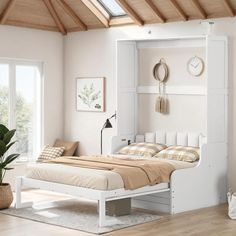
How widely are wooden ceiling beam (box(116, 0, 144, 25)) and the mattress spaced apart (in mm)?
2234

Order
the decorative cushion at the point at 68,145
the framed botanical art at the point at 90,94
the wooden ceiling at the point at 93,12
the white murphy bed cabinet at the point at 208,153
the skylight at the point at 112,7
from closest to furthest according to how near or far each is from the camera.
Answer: the white murphy bed cabinet at the point at 208,153 → the wooden ceiling at the point at 93,12 → the skylight at the point at 112,7 → the framed botanical art at the point at 90,94 → the decorative cushion at the point at 68,145

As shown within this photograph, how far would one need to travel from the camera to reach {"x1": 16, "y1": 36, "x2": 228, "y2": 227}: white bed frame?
23.0 ft

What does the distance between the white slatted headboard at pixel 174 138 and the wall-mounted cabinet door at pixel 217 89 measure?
0.27m

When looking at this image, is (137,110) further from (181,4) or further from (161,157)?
(181,4)

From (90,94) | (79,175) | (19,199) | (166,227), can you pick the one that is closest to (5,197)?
(19,199)

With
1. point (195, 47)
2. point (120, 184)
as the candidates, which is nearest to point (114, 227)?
point (120, 184)

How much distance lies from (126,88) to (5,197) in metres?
2.40

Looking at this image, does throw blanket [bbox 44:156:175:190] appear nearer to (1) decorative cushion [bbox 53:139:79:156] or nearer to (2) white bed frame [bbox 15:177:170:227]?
(2) white bed frame [bbox 15:177:170:227]

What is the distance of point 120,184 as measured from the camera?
6422 millimetres

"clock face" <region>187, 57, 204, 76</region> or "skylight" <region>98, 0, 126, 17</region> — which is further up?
"skylight" <region>98, 0, 126, 17</region>

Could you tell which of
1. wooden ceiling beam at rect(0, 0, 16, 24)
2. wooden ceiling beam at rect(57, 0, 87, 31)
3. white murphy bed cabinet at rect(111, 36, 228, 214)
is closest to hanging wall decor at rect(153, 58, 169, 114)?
white murphy bed cabinet at rect(111, 36, 228, 214)

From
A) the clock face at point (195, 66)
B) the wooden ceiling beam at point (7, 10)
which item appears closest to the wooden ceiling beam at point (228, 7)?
the clock face at point (195, 66)

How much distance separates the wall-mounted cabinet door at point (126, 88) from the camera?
8.31 meters

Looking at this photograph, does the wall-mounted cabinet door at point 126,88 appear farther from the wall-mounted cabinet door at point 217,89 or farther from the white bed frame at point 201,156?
the wall-mounted cabinet door at point 217,89
